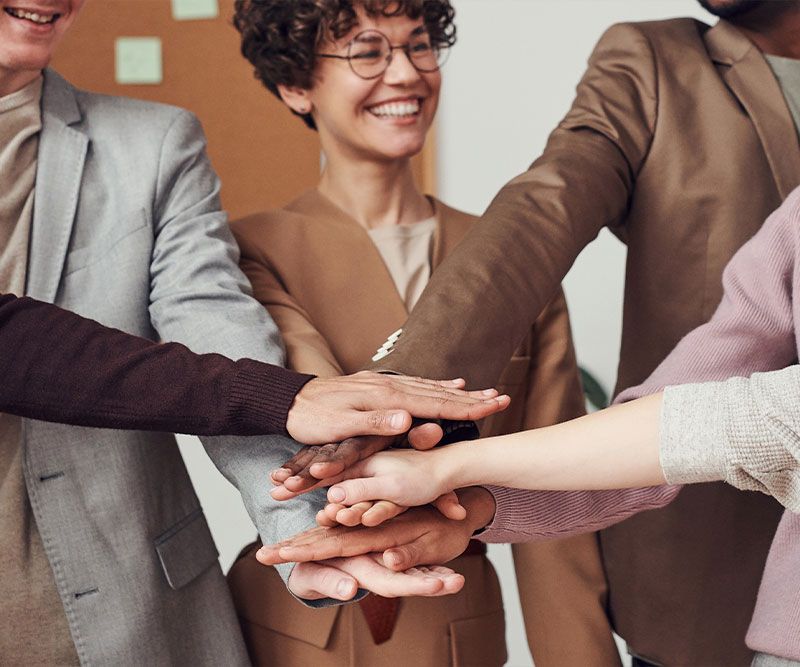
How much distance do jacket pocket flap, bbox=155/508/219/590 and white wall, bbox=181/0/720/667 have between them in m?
1.58

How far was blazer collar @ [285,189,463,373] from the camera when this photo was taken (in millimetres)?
1673

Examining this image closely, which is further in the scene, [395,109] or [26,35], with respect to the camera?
[395,109]

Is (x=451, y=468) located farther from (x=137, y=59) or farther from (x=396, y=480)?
(x=137, y=59)

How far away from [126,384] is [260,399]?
155mm

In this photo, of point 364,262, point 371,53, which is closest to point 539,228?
point 364,262

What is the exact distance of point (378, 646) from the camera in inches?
63.3

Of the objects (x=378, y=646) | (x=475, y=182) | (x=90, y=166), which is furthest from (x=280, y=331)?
(x=475, y=182)

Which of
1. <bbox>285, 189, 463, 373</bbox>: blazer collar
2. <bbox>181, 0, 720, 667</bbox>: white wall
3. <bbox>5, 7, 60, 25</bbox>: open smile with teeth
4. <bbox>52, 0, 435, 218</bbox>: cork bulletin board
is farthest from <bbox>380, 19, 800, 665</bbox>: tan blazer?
<bbox>52, 0, 435, 218</bbox>: cork bulletin board

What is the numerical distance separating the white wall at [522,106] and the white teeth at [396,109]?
51.0 inches

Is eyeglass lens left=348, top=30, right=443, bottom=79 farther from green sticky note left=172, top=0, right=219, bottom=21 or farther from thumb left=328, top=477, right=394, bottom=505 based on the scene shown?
green sticky note left=172, top=0, right=219, bottom=21

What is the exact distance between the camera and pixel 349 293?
1706 millimetres

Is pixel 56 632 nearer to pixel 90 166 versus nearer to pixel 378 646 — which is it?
pixel 378 646

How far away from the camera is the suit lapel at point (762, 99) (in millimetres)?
1581

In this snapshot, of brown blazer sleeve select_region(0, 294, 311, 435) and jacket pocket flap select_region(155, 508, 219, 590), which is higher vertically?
brown blazer sleeve select_region(0, 294, 311, 435)
